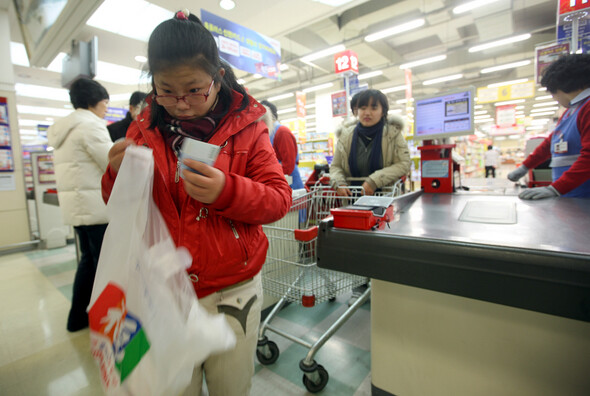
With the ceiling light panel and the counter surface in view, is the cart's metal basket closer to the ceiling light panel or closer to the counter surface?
the counter surface

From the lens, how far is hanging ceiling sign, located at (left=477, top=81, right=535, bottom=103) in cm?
996

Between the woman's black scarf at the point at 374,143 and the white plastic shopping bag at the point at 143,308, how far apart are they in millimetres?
1840

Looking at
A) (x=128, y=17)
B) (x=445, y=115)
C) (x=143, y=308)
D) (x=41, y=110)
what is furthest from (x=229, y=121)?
(x=41, y=110)

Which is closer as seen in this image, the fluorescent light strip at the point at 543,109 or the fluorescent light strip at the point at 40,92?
the fluorescent light strip at the point at 40,92

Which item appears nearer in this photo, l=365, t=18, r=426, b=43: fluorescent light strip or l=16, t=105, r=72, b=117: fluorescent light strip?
l=365, t=18, r=426, b=43: fluorescent light strip

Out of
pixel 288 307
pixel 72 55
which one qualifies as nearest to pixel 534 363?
pixel 288 307

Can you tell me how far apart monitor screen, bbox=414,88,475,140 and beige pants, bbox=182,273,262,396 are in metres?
1.65

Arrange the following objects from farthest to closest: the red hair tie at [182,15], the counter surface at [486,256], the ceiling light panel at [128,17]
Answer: the ceiling light panel at [128,17] < the red hair tie at [182,15] < the counter surface at [486,256]

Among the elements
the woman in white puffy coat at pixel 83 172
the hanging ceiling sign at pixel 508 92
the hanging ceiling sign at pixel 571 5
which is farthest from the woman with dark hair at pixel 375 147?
the hanging ceiling sign at pixel 508 92

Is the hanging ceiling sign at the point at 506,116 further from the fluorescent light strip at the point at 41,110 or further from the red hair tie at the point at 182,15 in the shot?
the fluorescent light strip at the point at 41,110

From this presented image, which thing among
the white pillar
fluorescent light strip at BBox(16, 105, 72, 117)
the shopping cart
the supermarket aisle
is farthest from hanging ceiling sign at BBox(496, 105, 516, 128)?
fluorescent light strip at BBox(16, 105, 72, 117)

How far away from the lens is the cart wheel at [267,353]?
1.70m

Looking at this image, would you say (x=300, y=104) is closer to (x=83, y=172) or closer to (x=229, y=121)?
(x=83, y=172)

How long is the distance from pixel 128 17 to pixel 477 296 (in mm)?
7280
